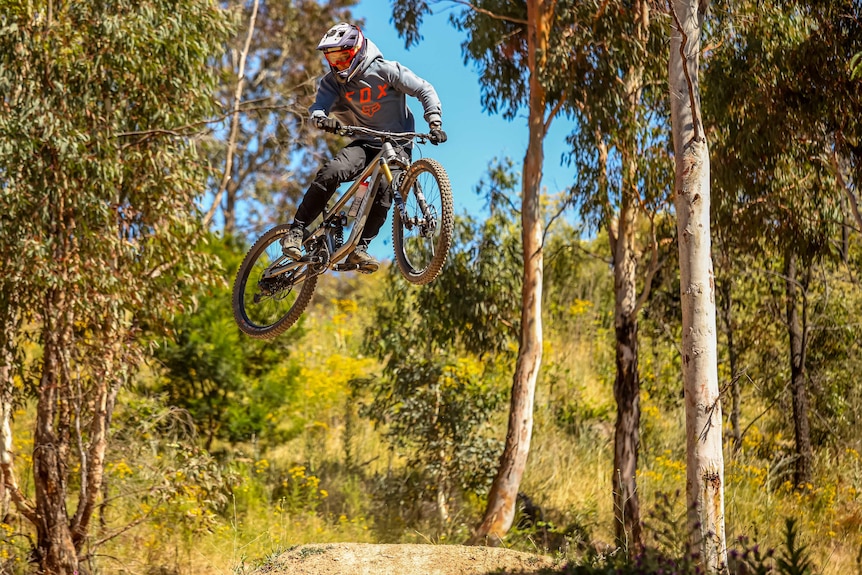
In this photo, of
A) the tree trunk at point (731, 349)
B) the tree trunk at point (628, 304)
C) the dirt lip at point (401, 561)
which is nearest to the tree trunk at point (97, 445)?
the dirt lip at point (401, 561)

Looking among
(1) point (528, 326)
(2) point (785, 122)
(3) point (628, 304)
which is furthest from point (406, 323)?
(2) point (785, 122)

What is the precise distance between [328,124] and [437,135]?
651 mm

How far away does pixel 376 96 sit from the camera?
231 inches

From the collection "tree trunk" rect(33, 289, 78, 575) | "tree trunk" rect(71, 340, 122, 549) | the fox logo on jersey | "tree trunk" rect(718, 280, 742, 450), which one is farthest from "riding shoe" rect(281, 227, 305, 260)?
"tree trunk" rect(718, 280, 742, 450)

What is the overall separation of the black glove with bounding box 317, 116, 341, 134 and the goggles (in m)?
0.32

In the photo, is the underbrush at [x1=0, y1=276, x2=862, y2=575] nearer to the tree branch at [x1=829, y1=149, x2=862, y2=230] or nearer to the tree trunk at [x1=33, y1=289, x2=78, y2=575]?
the tree trunk at [x1=33, y1=289, x2=78, y2=575]

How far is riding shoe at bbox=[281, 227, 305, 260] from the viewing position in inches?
247

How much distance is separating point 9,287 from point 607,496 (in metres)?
9.14

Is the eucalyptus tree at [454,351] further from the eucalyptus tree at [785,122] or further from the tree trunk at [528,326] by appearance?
the eucalyptus tree at [785,122]

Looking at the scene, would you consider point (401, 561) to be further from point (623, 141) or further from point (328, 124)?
point (623, 141)

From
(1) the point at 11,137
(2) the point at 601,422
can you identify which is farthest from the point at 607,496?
(1) the point at 11,137

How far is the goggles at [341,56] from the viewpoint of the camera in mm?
5539

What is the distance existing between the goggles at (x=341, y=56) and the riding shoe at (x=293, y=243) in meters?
1.21

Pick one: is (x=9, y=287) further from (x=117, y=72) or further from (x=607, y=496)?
(x=607, y=496)
